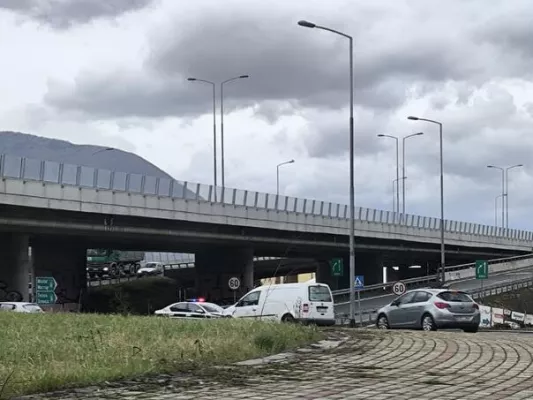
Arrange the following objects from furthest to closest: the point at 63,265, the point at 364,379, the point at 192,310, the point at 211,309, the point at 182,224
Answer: the point at 63,265, the point at 182,224, the point at 192,310, the point at 211,309, the point at 364,379

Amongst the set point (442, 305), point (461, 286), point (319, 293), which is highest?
point (319, 293)

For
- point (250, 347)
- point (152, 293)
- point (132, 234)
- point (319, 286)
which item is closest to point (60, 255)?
point (132, 234)

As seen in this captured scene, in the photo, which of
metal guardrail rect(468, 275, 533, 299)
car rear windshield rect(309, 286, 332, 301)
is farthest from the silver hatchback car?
metal guardrail rect(468, 275, 533, 299)

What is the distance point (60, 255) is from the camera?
57.3m

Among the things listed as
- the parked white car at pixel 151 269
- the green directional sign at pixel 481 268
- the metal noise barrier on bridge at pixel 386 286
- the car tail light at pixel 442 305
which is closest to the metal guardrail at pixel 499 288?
the green directional sign at pixel 481 268

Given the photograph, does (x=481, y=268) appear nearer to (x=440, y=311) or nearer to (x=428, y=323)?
(x=428, y=323)

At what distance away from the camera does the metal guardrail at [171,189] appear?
1572 inches

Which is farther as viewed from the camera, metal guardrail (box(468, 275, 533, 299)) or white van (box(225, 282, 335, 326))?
metal guardrail (box(468, 275, 533, 299))

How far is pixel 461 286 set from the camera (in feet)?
197

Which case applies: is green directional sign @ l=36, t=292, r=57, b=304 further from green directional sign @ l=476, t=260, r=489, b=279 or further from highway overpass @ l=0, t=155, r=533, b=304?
green directional sign @ l=476, t=260, r=489, b=279

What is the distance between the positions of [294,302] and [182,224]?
22.7 meters

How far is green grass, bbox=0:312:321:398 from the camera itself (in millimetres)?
8688

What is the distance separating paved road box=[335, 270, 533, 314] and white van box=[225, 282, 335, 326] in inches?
556

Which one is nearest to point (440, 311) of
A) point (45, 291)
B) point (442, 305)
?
point (442, 305)
